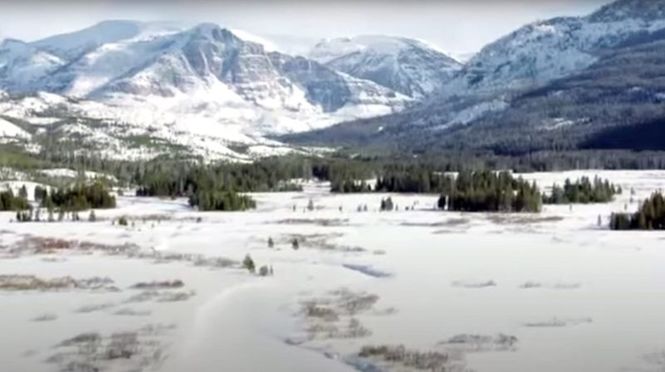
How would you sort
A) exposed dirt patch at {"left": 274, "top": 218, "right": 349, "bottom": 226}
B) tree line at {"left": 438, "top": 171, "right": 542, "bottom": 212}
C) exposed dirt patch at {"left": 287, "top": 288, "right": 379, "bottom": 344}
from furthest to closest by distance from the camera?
tree line at {"left": 438, "top": 171, "right": 542, "bottom": 212} → exposed dirt patch at {"left": 274, "top": 218, "right": 349, "bottom": 226} → exposed dirt patch at {"left": 287, "top": 288, "right": 379, "bottom": 344}

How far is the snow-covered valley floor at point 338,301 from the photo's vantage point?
20.7 meters

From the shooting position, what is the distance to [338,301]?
2867 centimetres

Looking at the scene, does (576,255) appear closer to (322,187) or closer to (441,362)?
(441,362)

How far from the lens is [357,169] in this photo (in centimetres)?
13788

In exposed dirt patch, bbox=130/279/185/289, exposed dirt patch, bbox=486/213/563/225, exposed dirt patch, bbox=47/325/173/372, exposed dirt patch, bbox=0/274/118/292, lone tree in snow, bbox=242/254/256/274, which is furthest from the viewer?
exposed dirt patch, bbox=486/213/563/225

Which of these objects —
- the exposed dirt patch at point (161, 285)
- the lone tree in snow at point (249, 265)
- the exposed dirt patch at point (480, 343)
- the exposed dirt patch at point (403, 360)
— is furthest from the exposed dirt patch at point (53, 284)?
the exposed dirt patch at point (480, 343)

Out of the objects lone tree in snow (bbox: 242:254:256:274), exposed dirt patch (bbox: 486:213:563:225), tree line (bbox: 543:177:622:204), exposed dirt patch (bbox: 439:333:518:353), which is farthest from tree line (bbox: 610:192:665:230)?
exposed dirt patch (bbox: 439:333:518:353)

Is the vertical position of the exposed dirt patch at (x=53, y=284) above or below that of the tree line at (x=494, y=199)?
Answer: below

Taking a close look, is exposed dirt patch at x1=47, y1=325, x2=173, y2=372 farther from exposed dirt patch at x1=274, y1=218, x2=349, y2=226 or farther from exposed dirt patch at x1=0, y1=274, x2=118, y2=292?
exposed dirt patch at x1=274, y1=218, x2=349, y2=226

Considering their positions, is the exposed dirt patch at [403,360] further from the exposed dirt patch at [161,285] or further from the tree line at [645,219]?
the tree line at [645,219]

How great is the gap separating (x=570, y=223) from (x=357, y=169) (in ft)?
251

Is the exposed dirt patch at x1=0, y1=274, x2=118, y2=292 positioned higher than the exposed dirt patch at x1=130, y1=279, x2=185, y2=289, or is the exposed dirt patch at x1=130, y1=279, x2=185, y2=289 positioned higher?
the exposed dirt patch at x1=130, y1=279, x2=185, y2=289

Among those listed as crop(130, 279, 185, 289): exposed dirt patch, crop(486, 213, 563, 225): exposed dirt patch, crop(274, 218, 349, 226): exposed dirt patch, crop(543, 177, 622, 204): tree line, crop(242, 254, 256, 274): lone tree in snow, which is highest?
crop(543, 177, 622, 204): tree line

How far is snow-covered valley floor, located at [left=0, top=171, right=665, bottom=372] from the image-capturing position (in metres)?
20.7
